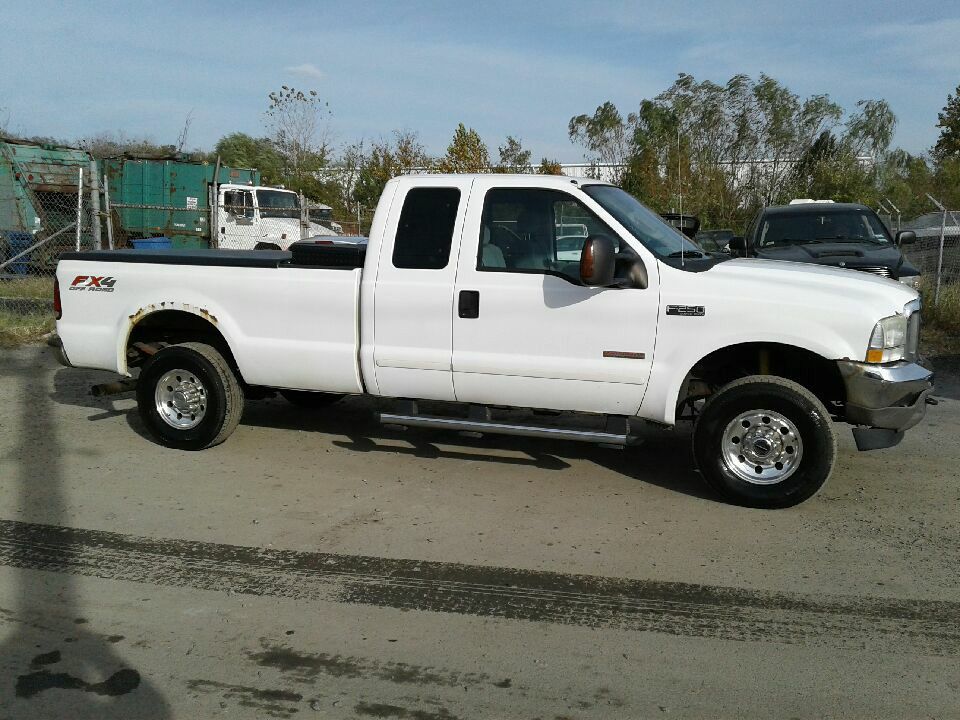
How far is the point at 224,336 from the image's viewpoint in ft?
22.5

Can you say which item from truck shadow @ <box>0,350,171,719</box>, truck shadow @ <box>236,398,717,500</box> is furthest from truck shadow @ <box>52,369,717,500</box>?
truck shadow @ <box>0,350,171,719</box>

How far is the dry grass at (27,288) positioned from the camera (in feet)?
49.3

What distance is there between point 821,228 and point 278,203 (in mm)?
14937

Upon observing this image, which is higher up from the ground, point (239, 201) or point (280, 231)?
point (239, 201)

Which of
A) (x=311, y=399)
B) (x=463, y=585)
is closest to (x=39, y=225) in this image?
(x=311, y=399)

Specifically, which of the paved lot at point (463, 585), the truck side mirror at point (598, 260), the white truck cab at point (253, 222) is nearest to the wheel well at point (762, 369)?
the paved lot at point (463, 585)

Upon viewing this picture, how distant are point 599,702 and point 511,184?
3.75 meters

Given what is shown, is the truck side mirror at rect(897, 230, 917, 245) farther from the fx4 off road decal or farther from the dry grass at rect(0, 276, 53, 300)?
the dry grass at rect(0, 276, 53, 300)

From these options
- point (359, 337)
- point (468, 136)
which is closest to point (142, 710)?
point (359, 337)

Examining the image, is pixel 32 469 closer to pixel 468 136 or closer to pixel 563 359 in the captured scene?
pixel 563 359

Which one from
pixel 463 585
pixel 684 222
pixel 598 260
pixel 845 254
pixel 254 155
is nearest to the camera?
pixel 463 585

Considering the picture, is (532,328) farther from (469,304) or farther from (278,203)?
(278,203)

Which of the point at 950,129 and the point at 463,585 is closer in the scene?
the point at 463,585

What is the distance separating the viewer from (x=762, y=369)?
19.7 ft
